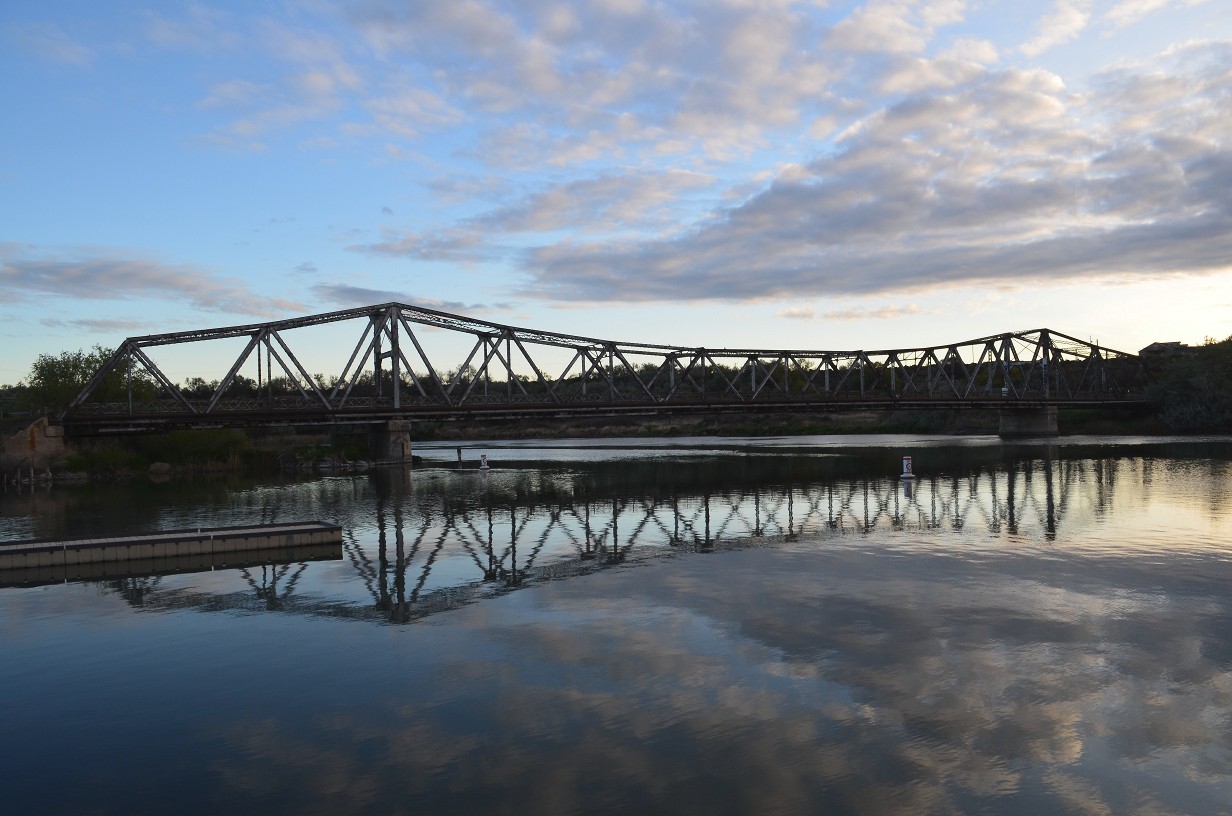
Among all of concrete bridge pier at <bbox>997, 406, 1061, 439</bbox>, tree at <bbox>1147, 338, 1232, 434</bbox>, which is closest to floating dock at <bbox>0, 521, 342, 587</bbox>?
concrete bridge pier at <bbox>997, 406, 1061, 439</bbox>

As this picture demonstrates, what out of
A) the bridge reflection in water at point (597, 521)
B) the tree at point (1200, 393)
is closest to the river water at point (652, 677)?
the bridge reflection in water at point (597, 521)

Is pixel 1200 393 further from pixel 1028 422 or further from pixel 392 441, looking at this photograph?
pixel 392 441

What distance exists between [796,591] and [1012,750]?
11158 mm

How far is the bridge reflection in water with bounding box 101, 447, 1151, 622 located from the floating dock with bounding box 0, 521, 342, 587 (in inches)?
55.2

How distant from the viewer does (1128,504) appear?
4184cm

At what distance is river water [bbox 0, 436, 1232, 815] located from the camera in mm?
11609

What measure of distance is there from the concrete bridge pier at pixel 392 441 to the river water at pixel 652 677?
61.6 metres

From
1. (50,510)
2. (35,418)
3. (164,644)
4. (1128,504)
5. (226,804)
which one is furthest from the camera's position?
(35,418)

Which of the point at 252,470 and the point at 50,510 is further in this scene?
the point at 252,470

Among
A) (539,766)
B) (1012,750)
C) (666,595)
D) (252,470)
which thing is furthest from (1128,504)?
(252,470)

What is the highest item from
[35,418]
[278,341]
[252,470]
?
[278,341]

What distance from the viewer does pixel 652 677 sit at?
634 inches

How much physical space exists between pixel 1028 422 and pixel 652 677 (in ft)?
450

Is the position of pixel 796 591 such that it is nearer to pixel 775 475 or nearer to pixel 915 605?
pixel 915 605
